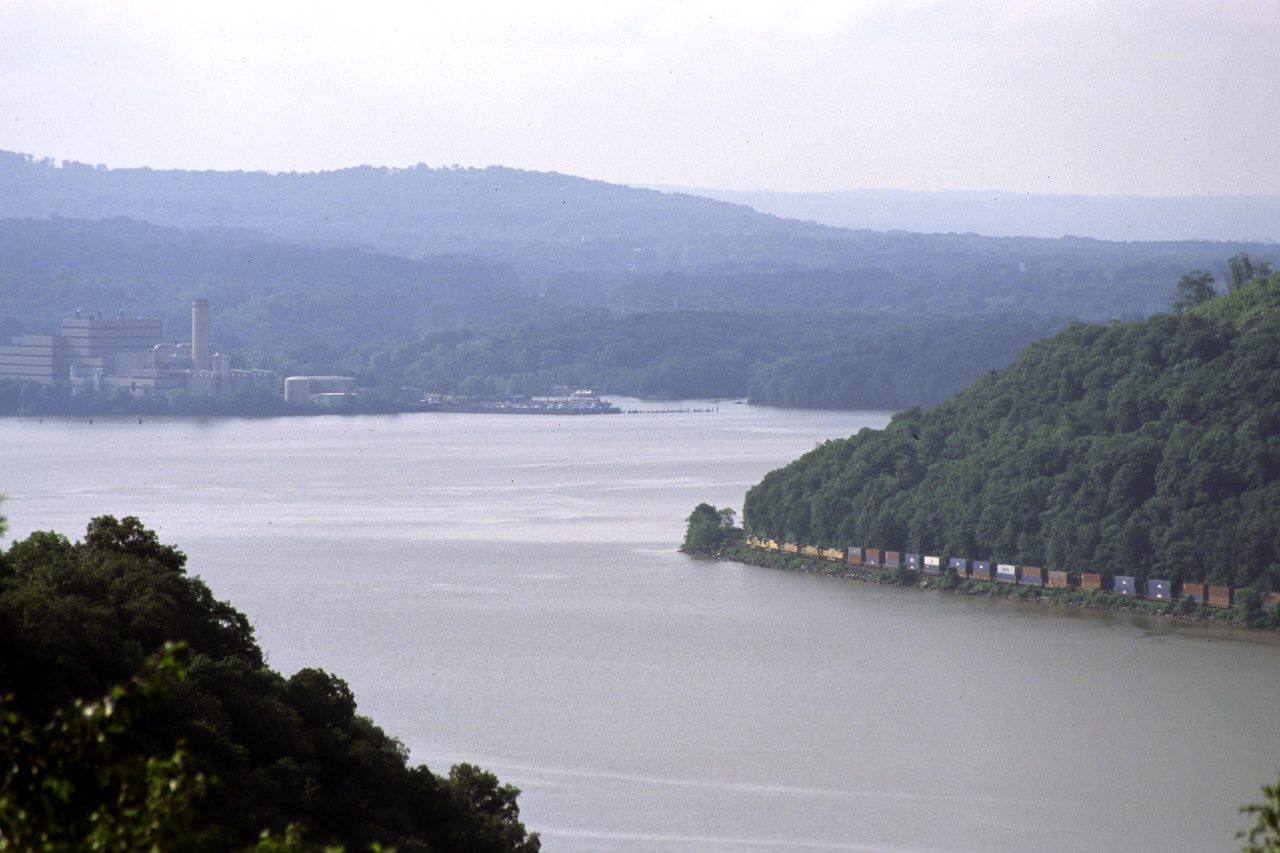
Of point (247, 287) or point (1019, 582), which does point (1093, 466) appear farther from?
point (247, 287)

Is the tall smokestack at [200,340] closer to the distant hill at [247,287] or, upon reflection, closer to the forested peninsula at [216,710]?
the distant hill at [247,287]

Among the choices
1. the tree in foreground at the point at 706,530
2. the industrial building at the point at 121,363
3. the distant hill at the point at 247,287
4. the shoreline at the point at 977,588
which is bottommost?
the shoreline at the point at 977,588

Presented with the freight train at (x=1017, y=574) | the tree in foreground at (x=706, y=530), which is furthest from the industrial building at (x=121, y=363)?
the freight train at (x=1017, y=574)

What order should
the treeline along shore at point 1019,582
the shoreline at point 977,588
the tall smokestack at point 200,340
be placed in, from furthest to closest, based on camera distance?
1. the tall smokestack at point 200,340
2. the shoreline at point 977,588
3. the treeline along shore at point 1019,582

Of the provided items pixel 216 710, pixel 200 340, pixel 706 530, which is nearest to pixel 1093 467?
pixel 706 530

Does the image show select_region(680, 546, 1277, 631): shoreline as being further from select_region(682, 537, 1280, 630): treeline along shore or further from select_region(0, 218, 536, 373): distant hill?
select_region(0, 218, 536, 373): distant hill

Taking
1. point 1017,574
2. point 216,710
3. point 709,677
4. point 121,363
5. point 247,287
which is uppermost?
point 247,287

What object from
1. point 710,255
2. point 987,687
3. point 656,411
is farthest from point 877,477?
point 710,255
